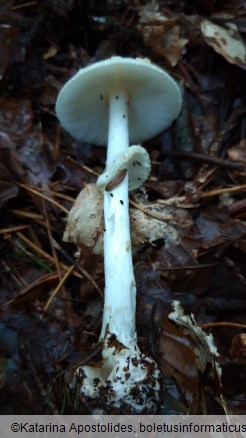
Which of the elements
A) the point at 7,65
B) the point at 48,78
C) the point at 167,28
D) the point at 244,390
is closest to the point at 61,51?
the point at 48,78

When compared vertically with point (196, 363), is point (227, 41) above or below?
above

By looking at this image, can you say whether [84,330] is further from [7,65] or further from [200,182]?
[7,65]

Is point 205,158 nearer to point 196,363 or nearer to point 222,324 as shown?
point 222,324

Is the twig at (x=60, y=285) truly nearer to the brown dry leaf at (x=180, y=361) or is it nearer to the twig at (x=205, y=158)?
the brown dry leaf at (x=180, y=361)

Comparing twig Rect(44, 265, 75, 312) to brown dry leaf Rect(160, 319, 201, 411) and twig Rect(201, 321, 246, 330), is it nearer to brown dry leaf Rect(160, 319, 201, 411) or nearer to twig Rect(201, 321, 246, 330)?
brown dry leaf Rect(160, 319, 201, 411)

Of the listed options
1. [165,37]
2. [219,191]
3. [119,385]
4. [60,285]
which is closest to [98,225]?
[60,285]

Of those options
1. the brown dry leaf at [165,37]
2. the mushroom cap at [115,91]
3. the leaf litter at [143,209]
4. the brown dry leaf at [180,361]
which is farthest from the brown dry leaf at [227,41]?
the brown dry leaf at [180,361]
